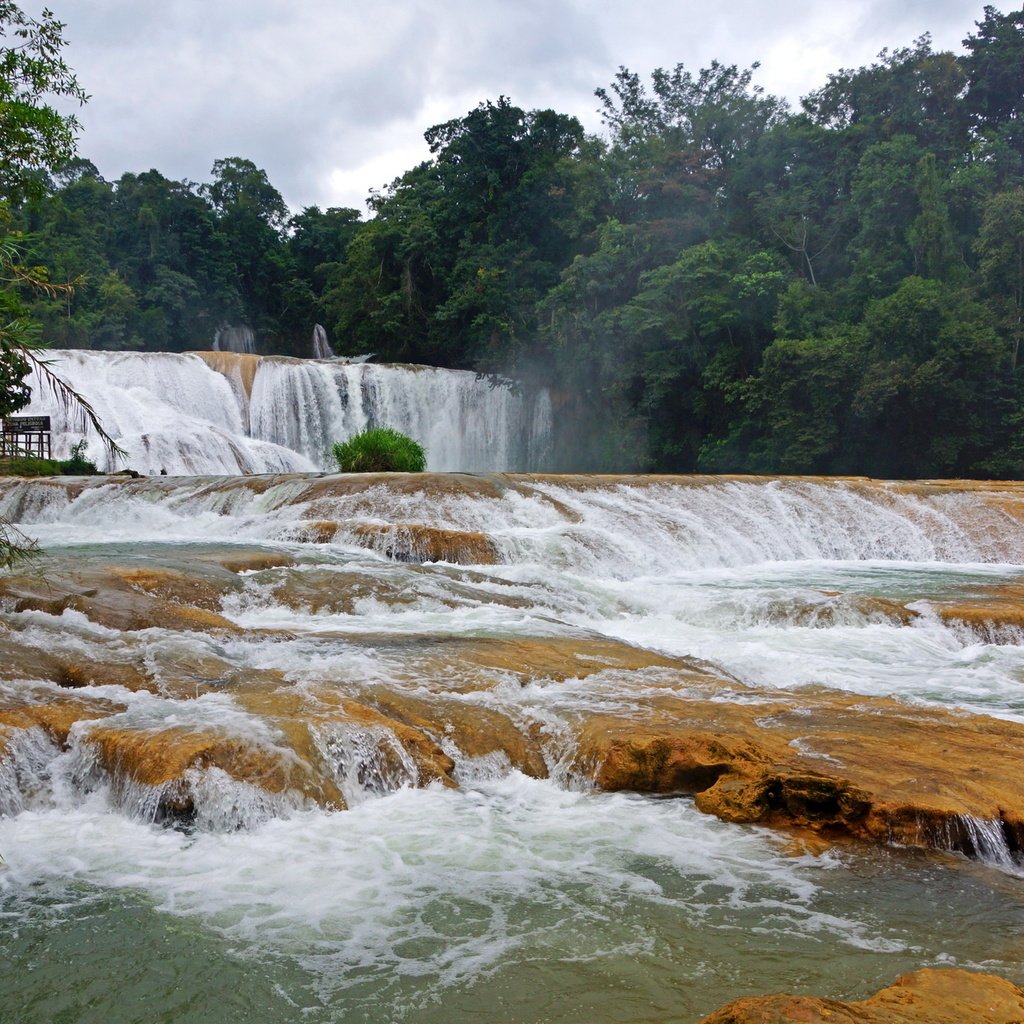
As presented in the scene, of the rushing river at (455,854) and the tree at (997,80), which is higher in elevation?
the tree at (997,80)

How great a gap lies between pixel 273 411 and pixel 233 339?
58.6 ft

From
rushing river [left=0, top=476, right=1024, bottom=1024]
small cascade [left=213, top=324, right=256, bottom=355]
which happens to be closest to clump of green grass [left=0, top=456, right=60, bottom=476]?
rushing river [left=0, top=476, right=1024, bottom=1024]

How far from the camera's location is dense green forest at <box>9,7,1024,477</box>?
72.5 feet

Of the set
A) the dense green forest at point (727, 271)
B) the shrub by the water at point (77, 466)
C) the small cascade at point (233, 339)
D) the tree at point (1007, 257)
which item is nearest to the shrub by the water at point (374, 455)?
the shrub by the water at point (77, 466)

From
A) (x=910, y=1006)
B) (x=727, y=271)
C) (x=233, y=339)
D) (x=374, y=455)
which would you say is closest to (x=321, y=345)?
(x=233, y=339)

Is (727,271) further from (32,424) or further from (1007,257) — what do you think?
(32,424)

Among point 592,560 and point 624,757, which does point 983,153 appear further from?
point 624,757

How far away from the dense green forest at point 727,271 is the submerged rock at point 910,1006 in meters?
20.2

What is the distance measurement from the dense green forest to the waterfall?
2.06 meters

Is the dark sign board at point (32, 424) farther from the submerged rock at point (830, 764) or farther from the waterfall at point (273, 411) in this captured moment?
the submerged rock at point (830, 764)

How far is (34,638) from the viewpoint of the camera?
6.13 metres

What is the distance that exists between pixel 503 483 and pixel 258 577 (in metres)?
4.90

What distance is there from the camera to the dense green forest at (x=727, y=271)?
870 inches

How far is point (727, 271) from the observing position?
24406 mm
